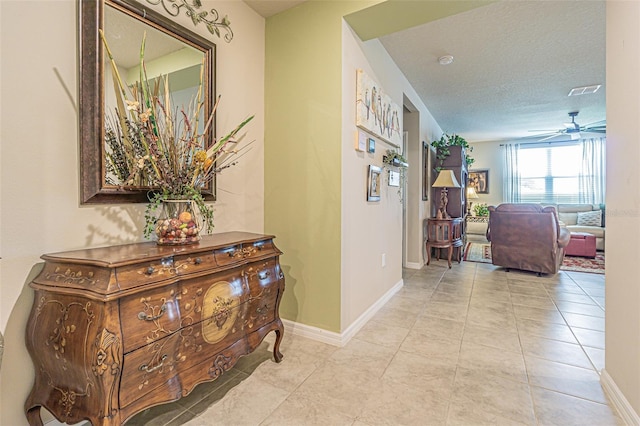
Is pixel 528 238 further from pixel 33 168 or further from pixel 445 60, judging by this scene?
pixel 33 168

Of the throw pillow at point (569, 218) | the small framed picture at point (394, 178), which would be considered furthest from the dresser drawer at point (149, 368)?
the throw pillow at point (569, 218)

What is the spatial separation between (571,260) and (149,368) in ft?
20.9

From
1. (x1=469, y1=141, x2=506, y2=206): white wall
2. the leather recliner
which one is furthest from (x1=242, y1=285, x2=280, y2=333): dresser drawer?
(x1=469, y1=141, x2=506, y2=206): white wall

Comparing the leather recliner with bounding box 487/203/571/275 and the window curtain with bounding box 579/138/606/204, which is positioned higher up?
the window curtain with bounding box 579/138/606/204

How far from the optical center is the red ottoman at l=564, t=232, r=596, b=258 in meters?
5.23

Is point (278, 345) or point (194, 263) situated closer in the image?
point (194, 263)

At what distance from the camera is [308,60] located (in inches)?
88.9

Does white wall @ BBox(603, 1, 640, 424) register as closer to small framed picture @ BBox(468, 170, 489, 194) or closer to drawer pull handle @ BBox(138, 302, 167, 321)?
drawer pull handle @ BBox(138, 302, 167, 321)

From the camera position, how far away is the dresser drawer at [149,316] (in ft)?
3.59

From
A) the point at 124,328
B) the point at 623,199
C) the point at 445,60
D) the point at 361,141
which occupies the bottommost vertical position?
the point at 124,328

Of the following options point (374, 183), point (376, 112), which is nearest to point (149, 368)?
point (374, 183)

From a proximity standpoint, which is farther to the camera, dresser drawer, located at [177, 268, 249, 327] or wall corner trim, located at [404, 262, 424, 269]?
wall corner trim, located at [404, 262, 424, 269]

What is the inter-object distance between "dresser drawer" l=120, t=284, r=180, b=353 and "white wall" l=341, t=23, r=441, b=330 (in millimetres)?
1245

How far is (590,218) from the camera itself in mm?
6211
